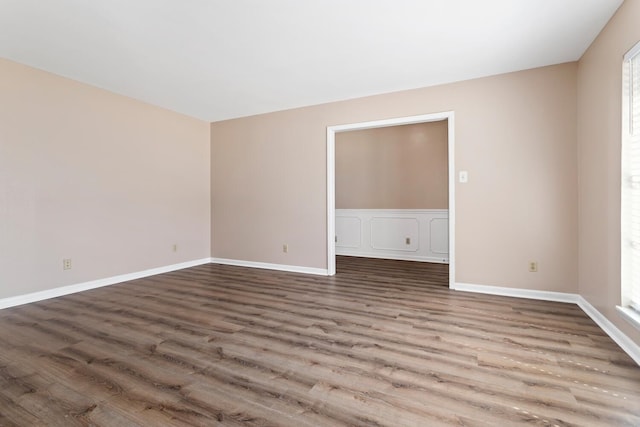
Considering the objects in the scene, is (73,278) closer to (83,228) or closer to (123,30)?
(83,228)

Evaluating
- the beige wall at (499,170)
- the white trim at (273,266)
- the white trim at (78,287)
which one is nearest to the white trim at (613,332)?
the beige wall at (499,170)

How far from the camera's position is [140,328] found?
2477mm

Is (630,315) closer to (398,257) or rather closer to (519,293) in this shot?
(519,293)

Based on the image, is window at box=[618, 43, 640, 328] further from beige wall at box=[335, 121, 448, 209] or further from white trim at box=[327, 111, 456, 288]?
beige wall at box=[335, 121, 448, 209]

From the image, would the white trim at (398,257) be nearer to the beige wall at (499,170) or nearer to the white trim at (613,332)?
the beige wall at (499,170)

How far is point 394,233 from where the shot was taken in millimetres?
5621

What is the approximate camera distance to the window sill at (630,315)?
1909 millimetres

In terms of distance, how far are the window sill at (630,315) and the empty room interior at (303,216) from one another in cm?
3

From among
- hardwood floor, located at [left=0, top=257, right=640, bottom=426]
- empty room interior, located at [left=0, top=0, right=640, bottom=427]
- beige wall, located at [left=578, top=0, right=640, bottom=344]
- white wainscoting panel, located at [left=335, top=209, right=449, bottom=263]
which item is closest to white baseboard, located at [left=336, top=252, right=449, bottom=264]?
white wainscoting panel, located at [left=335, top=209, right=449, bottom=263]

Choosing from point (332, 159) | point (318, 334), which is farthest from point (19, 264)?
point (332, 159)

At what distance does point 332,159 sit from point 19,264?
145 inches

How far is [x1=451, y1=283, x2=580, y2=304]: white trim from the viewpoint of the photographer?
3.06m

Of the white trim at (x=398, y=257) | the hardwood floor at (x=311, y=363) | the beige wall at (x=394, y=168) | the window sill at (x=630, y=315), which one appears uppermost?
the beige wall at (x=394, y=168)

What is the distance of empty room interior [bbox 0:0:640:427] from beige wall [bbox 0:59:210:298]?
2 cm
